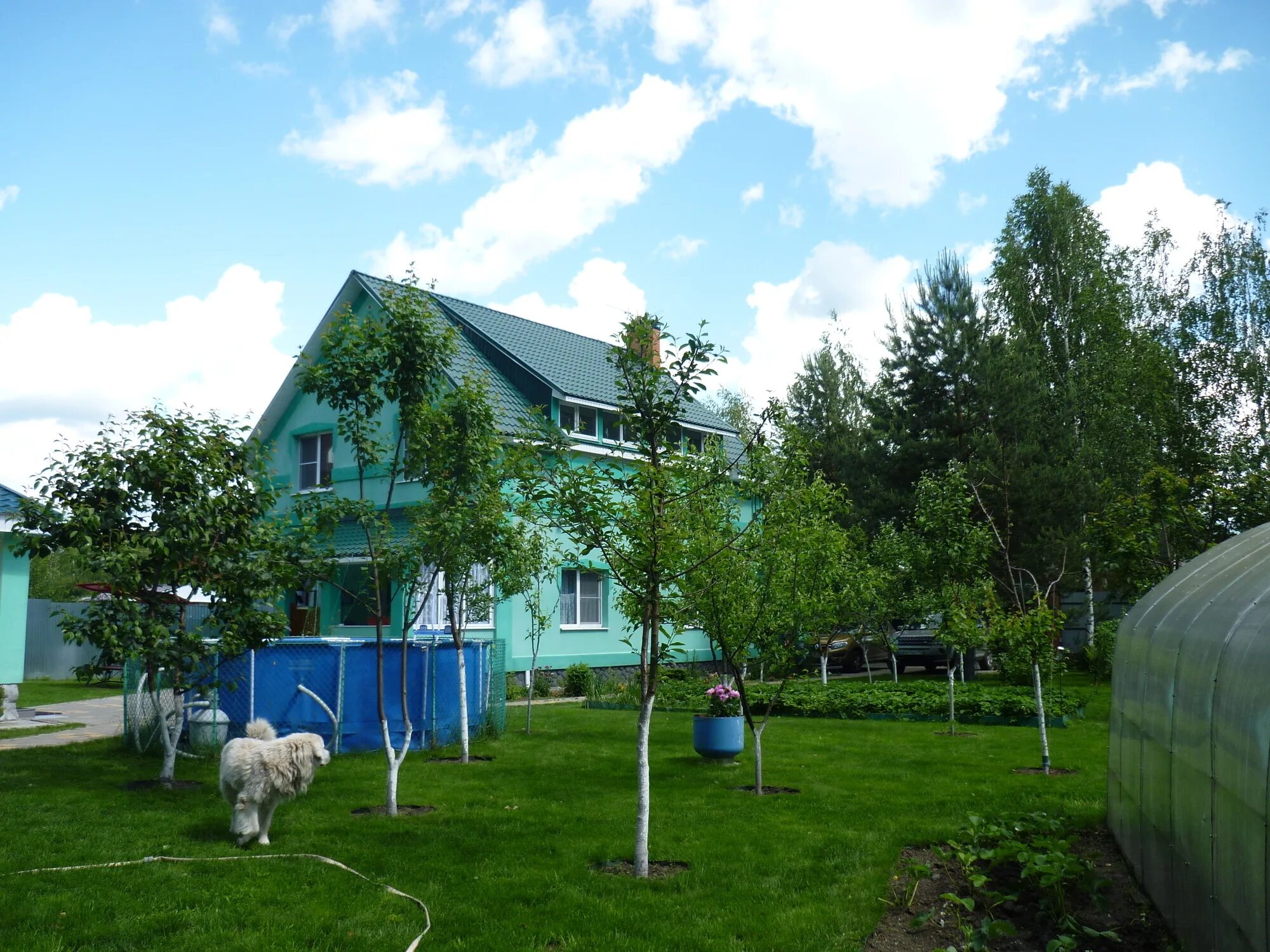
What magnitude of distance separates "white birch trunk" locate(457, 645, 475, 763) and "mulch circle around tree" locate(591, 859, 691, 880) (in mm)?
5483

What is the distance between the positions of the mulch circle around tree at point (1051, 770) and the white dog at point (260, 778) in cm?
858

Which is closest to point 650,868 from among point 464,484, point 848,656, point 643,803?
point 643,803

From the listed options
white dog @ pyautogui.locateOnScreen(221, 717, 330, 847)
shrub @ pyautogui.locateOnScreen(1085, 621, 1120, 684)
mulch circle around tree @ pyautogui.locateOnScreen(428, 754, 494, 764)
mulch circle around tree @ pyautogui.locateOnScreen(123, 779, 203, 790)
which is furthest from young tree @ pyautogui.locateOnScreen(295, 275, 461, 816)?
shrub @ pyautogui.locateOnScreen(1085, 621, 1120, 684)

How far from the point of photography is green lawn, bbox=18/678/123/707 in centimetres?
2116

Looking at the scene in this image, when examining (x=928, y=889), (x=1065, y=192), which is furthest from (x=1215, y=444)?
(x=928, y=889)

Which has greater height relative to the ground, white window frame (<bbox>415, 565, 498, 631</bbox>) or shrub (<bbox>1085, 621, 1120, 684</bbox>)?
white window frame (<bbox>415, 565, 498, 631</bbox>)

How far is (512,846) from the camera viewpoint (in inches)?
335

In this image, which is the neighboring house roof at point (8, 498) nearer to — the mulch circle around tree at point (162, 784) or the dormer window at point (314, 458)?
the dormer window at point (314, 458)

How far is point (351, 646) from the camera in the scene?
13461 mm

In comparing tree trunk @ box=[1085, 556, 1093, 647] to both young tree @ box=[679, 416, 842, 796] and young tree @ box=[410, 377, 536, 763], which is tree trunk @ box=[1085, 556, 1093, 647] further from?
young tree @ box=[410, 377, 536, 763]

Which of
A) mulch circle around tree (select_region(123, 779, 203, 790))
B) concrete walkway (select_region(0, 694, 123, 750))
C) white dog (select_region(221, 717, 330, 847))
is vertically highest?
white dog (select_region(221, 717, 330, 847))

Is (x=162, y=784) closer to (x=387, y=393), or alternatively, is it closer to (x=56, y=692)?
(x=387, y=393)

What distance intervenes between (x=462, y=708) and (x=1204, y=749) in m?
9.90

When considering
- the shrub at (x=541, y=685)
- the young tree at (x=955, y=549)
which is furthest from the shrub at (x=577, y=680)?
the young tree at (x=955, y=549)
